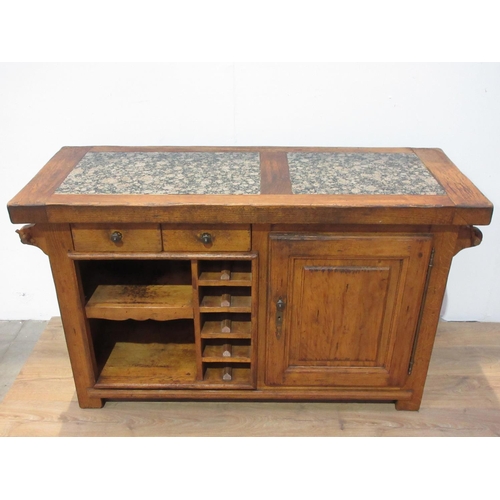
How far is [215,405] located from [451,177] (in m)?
1.20

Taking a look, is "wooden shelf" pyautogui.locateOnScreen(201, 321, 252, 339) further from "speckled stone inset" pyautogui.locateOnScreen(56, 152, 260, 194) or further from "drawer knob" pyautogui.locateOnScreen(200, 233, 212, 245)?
"speckled stone inset" pyautogui.locateOnScreen(56, 152, 260, 194)

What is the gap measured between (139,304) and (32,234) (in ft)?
1.39

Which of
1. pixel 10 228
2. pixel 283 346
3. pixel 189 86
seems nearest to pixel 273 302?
pixel 283 346

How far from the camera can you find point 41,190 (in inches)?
66.3

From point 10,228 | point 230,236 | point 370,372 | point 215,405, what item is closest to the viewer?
point 230,236

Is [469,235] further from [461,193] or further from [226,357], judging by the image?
[226,357]

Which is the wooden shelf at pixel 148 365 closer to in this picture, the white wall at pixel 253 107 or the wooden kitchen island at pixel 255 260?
the wooden kitchen island at pixel 255 260

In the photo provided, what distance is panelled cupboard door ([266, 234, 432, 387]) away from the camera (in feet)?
5.52

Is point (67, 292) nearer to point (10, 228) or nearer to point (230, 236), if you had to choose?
point (230, 236)

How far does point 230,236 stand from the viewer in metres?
1.67

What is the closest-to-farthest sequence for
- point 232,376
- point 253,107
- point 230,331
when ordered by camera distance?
point 230,331
point 232,376
point 253,107

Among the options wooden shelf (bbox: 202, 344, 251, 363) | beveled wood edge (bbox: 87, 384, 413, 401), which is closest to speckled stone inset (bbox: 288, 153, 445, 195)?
wooden shelf (bbox: 202, 344, 251, 363)

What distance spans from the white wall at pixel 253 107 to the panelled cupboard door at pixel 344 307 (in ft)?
2.14

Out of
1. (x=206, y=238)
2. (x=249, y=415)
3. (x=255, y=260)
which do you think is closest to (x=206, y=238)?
(x=206, y=238)
